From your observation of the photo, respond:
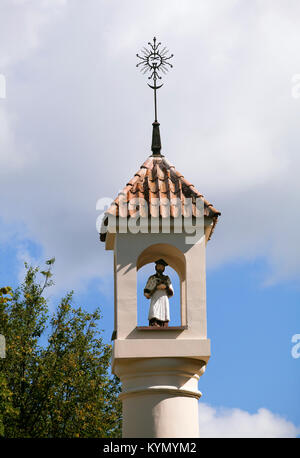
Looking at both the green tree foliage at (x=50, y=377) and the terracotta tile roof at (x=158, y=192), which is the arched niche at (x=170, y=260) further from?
the green tree foliage at (x=50, y=377)

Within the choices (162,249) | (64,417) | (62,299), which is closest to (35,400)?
(64,417)

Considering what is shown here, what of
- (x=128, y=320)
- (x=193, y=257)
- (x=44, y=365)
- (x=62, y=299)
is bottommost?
(x=128, y=320)

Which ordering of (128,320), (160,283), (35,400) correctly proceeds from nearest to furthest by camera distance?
(128,320)
(160,283)
(35,400)

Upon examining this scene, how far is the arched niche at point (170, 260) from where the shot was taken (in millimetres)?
13055

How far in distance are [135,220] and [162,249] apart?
→ 34.2 inches

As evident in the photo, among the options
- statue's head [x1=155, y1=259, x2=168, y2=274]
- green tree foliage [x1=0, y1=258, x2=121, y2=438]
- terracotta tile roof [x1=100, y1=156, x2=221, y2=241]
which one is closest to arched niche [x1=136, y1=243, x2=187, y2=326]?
statue's head [x1=155, y1=259, x2=168, y2=274]

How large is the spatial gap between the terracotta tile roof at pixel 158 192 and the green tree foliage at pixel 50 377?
15.8m

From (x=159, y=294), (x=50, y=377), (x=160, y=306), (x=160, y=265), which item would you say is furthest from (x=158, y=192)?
(x=50, y=377)

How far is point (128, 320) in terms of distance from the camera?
478 inches

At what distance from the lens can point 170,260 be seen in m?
13.5

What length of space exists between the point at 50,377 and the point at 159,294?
1687 centimetres

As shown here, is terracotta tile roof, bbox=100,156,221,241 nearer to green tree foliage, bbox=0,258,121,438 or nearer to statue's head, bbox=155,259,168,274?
statue's head, bbox=155,259,168,274

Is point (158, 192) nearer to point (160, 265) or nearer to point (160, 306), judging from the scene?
point (160, 265)
